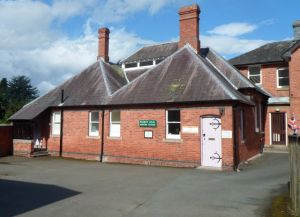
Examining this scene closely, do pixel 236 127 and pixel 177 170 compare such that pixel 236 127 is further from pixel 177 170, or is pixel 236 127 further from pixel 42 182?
pixel 42 182

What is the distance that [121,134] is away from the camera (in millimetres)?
18844

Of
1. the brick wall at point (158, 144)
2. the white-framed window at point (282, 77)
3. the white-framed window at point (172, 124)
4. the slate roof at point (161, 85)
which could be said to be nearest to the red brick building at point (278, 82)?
the white-framed window at point (282, 77)

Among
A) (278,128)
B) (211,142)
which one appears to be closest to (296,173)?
(211,142)

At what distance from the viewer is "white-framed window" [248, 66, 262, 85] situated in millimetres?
25266

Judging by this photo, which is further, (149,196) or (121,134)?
(121,134)

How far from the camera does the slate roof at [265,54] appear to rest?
978 inches

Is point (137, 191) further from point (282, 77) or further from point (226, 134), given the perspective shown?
point (282, 77)

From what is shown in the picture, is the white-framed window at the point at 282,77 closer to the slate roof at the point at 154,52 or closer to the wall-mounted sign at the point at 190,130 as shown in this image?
the slate roof at the point at 154,52

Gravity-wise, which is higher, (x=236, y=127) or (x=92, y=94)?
(x=92, y=94)

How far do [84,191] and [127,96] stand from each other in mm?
9033

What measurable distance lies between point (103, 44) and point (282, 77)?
13.9 metres

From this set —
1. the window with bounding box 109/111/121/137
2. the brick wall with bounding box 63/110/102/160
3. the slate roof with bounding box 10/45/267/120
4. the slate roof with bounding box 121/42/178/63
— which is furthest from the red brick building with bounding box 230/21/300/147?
the brick wall with bounding box 63/110/102/160

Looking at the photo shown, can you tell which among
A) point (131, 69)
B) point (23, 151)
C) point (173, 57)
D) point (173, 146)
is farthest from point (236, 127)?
point (23, 151)

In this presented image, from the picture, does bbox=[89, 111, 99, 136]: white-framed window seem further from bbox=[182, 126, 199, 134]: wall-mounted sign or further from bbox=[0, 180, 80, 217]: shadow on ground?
bbox=[0, 180, 80, 217]: shadow on ground
